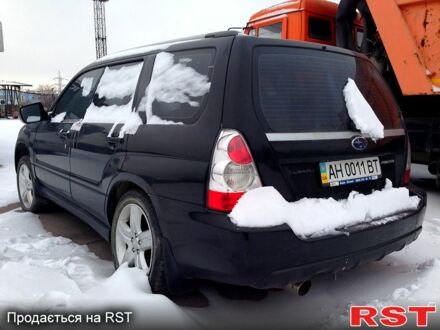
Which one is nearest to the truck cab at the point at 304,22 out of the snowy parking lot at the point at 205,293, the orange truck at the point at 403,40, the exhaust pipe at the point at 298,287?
the orange truck at the point at 403,40

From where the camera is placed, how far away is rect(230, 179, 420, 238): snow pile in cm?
210

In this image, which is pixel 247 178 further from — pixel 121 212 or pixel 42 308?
pixel 42 308

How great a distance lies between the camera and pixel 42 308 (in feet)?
7.84

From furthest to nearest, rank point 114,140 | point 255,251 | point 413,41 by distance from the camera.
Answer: point 413,41, point 114,140, point 255,251

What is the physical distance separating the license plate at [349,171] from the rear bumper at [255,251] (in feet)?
0.98

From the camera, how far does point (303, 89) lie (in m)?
2.47

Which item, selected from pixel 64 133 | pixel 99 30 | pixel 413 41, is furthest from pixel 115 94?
pixel 99 30

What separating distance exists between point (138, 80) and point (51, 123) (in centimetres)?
171

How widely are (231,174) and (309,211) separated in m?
0.46

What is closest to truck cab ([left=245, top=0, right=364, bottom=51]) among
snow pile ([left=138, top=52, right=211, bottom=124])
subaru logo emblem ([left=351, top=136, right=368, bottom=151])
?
snow pile ([left=138, top=52, right=211, bottom=124])

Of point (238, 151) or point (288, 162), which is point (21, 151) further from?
point (288, 162)

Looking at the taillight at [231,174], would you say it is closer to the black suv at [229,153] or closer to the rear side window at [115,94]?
the black suv at [229,153]

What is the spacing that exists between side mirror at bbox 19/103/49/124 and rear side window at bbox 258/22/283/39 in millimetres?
3542

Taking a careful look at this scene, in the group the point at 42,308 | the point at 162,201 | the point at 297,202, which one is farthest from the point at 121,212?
the point at 297,202
